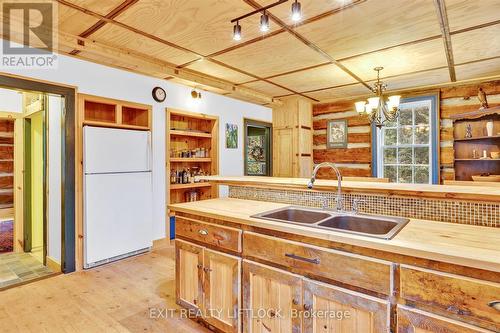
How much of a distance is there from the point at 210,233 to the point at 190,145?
120 inches

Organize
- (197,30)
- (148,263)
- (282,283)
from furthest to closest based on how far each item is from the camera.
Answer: (148,263) < (197,30) < (282,283)

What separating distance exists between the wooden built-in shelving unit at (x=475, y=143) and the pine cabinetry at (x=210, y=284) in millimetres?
3892

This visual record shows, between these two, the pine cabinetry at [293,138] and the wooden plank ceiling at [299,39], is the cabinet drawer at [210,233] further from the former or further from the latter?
the pine cabinetry at [293,138]

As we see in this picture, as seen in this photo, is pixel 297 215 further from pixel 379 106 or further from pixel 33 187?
pixel 33 187

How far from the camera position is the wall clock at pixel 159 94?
4.05 m

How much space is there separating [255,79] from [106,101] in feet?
6.57

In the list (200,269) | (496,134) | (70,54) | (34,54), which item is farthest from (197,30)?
(496,134)

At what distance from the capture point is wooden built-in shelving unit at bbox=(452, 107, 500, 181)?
3.94m

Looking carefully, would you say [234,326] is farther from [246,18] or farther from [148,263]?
[246,18]

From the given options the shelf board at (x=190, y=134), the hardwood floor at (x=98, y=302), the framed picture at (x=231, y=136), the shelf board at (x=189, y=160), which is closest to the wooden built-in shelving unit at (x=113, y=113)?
the shelf board at (x=190, y=134)

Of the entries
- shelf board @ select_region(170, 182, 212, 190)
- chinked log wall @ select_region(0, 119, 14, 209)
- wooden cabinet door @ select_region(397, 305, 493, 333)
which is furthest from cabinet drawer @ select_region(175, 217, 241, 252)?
chinked log wall @ select_region(0, 119, 14, 209)

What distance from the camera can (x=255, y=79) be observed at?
162 inches

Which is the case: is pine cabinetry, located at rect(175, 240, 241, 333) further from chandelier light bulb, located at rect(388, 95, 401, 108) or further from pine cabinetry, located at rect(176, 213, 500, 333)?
chandelier light bulb, located at rect(388, 95, 401, 108)

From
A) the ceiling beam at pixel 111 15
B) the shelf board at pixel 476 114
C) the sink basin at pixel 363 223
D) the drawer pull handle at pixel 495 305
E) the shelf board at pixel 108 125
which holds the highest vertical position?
the ceiling beam at pixel 111 15
